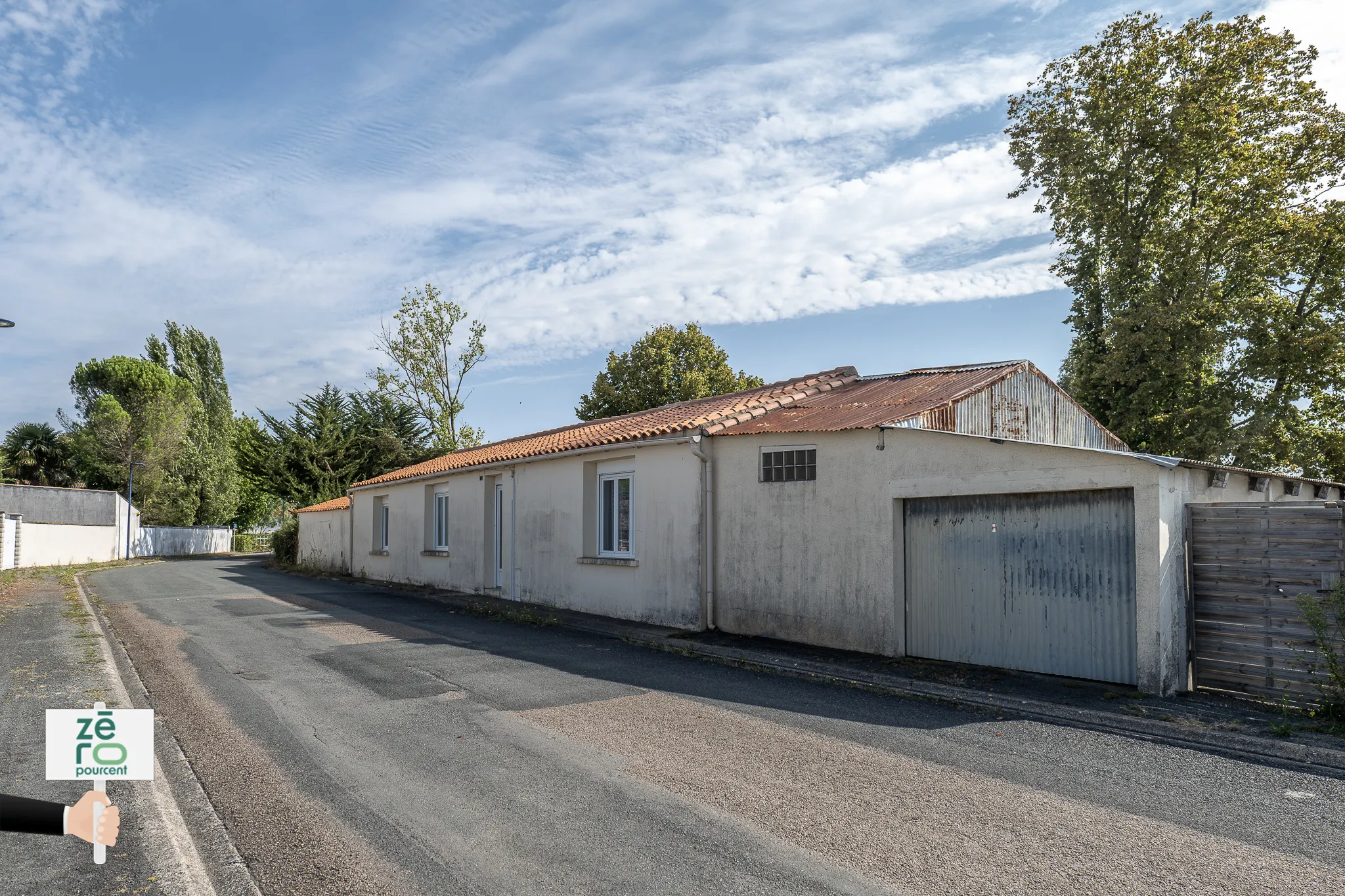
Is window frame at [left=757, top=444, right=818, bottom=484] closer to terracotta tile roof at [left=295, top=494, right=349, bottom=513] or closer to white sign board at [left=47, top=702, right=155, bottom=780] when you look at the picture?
white sign board at [left=47, top=702, right=155, bottom=780]

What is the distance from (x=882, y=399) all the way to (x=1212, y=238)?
13.2m

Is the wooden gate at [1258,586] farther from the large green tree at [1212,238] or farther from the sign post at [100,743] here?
the large green tree at [1212,238]

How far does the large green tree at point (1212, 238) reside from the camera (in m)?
20.4

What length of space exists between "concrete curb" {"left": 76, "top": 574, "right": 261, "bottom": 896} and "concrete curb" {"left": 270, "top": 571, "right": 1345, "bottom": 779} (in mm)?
5762

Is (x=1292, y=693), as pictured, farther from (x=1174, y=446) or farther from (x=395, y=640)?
(x=1174, y=446)

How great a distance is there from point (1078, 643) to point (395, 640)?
8.46m

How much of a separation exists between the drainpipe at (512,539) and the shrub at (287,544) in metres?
19.5

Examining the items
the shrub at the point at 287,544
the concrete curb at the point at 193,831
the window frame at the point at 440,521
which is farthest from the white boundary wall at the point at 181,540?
the concrete curb at the point at 193,831

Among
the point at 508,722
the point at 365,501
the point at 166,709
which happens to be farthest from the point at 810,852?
the point at 365,501

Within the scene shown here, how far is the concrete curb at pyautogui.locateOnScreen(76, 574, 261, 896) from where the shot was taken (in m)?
4.00

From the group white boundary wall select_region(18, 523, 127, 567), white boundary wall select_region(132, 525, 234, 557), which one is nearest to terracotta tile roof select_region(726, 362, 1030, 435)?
white boundary wall select_region(18, 523, 127, 567)

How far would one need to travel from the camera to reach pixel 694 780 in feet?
18.1

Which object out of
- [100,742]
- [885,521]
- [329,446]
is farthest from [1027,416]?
[329,446]

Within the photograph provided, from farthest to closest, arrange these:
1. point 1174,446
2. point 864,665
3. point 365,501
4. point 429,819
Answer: point 365,501, point 1174,446, point 864,665, point 429,819
